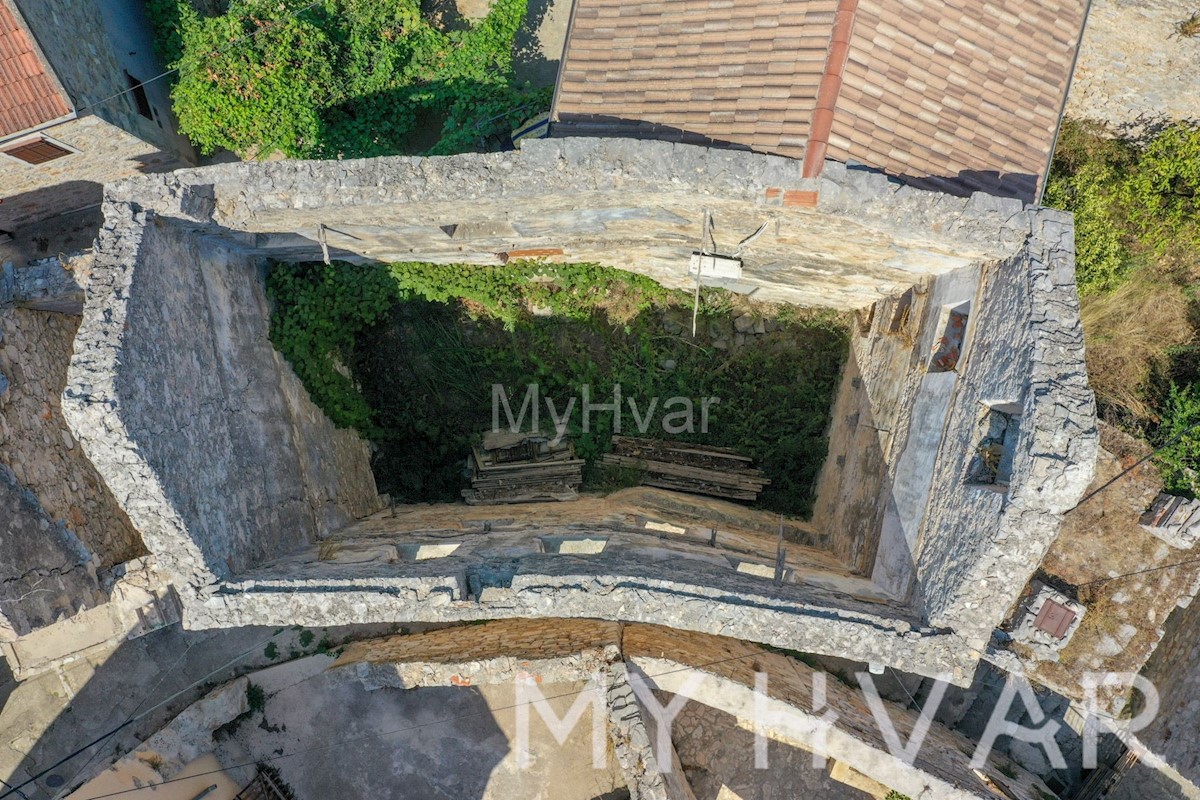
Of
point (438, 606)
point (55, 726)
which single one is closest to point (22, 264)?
point (55, 726)

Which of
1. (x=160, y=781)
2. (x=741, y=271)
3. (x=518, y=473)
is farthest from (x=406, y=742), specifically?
(x=741, y=271)

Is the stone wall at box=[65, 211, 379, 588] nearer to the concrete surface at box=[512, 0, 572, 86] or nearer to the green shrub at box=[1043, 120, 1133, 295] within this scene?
the concrete surface at box=[512, 0, 572, 86]

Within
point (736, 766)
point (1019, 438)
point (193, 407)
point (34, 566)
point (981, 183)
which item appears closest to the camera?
point (1019, 438)

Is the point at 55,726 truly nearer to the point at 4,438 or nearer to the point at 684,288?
the point at 4,438

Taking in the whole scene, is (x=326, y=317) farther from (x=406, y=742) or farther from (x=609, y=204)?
(x=406, y=742)

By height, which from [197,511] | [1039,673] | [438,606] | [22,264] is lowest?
[1039,673]

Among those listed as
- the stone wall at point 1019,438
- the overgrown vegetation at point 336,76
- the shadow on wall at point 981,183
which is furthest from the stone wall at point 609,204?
the overgrown vegetation at point 336,76
